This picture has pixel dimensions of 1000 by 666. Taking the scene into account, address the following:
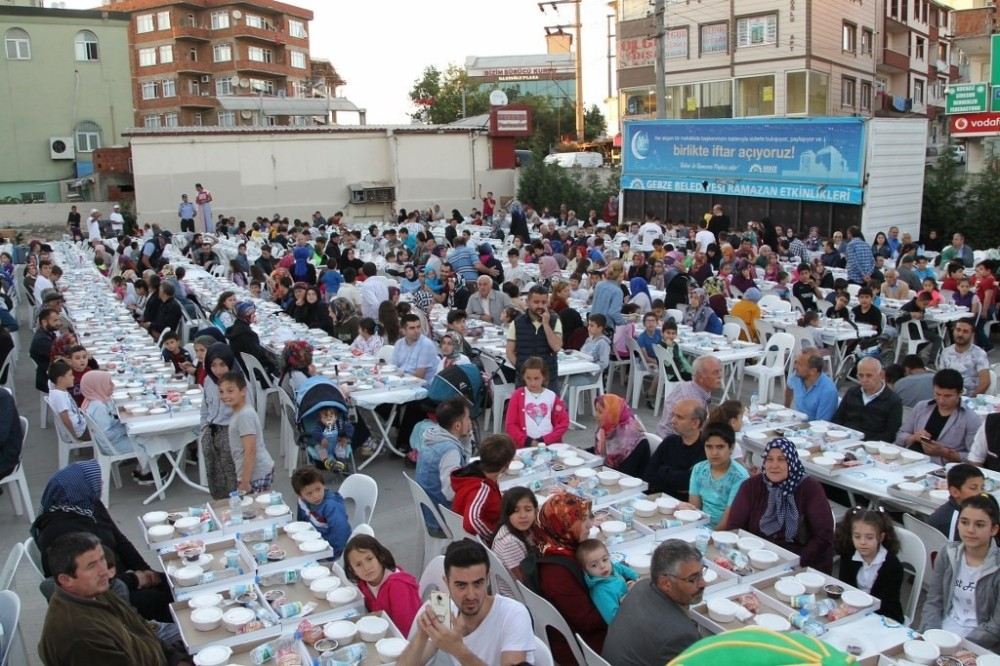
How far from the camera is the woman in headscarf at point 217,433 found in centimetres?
620

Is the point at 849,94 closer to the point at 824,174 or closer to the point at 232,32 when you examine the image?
the point at 824,174

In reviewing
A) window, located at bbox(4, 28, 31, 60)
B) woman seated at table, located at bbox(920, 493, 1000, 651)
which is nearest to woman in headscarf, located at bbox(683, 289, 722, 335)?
woman seated at table, located at bbox(920, 493, 1000, 651)

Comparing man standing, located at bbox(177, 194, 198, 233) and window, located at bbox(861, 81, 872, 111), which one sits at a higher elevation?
window, located at bbox(861, 81, 872, 111)

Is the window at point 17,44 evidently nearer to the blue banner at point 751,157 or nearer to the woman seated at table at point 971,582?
the blue banner at point 751,157

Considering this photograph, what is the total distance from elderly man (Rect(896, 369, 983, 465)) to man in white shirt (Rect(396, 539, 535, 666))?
3676 millimetres

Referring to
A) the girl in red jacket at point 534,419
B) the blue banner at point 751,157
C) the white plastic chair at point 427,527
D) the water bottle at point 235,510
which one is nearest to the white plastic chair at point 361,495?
the white plastic chair at point 427,527

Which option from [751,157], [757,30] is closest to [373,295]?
Answer: [751,157]

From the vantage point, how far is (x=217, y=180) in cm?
2577

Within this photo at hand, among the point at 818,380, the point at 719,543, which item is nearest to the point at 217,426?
the point at 719,543

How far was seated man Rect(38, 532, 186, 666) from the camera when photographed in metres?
3.50

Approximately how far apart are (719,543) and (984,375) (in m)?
4.06

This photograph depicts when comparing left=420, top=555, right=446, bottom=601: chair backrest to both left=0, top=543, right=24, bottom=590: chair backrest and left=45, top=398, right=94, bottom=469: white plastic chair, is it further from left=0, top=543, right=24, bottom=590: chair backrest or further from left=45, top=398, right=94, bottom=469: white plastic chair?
left=45, top=398, right=94, bottom=469: white plastic chair

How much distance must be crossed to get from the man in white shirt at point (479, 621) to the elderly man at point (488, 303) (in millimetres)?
7165

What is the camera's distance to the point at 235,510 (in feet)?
17.2
